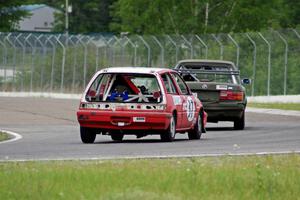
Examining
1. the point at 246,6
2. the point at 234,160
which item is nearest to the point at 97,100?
the point at 234,160

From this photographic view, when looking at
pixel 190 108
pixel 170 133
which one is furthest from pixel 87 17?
pixel 170 133

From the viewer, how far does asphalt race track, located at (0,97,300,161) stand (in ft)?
60.9

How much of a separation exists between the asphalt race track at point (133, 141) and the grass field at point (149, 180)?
2156 mm

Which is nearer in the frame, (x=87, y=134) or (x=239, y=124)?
(x=87, y=134)

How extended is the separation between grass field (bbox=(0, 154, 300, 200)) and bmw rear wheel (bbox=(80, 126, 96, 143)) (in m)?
6.33

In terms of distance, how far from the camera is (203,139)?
2359cm

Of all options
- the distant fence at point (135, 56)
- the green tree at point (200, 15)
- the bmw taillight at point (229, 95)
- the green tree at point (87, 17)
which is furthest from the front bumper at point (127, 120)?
the green tree at point (87, 17)

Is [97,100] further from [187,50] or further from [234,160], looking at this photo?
[187,50]

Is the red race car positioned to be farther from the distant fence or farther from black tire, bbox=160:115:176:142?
the distant fence

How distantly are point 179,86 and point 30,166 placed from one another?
9.59 metres

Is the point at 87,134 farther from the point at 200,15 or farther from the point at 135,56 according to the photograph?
the point at 200,15

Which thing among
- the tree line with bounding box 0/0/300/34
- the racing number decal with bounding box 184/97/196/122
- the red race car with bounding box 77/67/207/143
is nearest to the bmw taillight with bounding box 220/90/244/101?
the racing number decal with bounding box 184/97/196/122

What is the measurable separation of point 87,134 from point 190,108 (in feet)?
7.53

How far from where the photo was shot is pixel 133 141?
2303 centimetres
